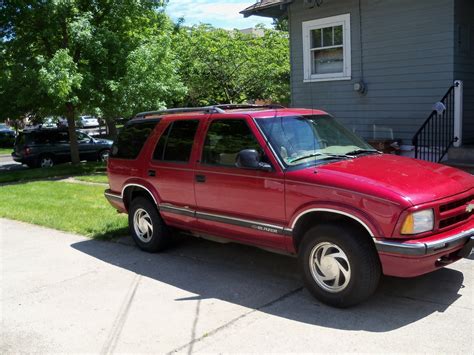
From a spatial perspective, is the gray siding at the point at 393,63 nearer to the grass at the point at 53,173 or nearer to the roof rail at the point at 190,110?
the roof rail at the point at 190,110

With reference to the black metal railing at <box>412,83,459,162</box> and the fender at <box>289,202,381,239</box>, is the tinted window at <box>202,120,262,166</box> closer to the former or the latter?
the fender at <box>289,202,381,239</box>

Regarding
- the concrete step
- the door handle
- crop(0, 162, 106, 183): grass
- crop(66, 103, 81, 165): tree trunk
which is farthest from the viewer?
crop(66, 103, 81, 165): tree trunk

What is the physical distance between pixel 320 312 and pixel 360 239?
74cm

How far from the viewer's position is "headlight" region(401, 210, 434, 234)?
4.14 metres

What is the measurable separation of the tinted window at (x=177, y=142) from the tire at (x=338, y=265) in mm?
2005

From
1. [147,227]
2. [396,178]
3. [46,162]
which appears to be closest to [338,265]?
[396,178]

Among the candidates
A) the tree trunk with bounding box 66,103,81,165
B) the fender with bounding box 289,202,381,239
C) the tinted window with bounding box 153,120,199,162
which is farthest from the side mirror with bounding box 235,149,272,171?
the tree trunk with bounding box 66,103,81,165

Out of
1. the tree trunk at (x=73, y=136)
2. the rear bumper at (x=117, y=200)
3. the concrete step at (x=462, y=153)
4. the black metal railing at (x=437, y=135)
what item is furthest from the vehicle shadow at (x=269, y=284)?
the tree trunk at (x=73, y=136)

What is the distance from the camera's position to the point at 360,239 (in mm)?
4410

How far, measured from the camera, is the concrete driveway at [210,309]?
3.99 metres

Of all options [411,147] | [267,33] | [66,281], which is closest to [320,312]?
[66,281]

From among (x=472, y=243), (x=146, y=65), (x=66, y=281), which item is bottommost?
(x=66, y=281)

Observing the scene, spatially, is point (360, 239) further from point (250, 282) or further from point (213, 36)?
point (213, 36)

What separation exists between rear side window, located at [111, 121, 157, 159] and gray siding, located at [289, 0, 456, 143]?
18.4ft
